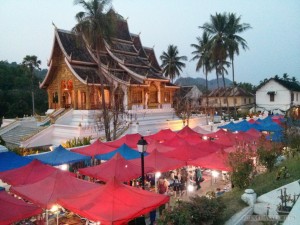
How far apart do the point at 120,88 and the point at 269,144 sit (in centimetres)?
1864

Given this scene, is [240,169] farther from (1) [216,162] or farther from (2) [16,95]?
(2) [16,95]

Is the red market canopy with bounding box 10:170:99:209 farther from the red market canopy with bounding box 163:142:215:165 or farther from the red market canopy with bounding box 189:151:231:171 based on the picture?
the red market canopy with bounding box 163:142:215:165

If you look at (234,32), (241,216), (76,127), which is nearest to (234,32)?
(234,32)

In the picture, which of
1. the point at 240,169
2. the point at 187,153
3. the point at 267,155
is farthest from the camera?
the point at 187,153

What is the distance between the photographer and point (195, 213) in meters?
7.09

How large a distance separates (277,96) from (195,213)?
4720 cm

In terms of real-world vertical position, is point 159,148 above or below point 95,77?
below

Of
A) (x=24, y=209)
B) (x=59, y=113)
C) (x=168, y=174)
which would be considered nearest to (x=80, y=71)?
(x=59, y=113)

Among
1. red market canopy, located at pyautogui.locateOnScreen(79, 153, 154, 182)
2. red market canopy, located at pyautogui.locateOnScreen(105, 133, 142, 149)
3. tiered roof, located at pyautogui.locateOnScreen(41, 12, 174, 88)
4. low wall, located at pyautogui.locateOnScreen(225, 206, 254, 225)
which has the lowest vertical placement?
low wall, located at pyautogui.locateOnScreen(225, 206, 254, 225)

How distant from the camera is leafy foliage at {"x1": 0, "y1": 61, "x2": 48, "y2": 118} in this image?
42.8 m

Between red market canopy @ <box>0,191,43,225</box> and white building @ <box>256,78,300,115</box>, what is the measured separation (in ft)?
150

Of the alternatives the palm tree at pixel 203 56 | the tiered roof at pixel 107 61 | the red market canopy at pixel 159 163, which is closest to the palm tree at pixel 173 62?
the palm tree at pixel 203 56

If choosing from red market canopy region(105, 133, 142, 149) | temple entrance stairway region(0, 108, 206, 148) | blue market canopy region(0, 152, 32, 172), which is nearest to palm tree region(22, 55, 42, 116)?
temple entrance stairway region(0, 108, 206, 148)

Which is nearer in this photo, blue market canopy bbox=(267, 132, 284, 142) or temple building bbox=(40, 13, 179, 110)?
blue market canopy bbox=(267, 132, 284, 142)
